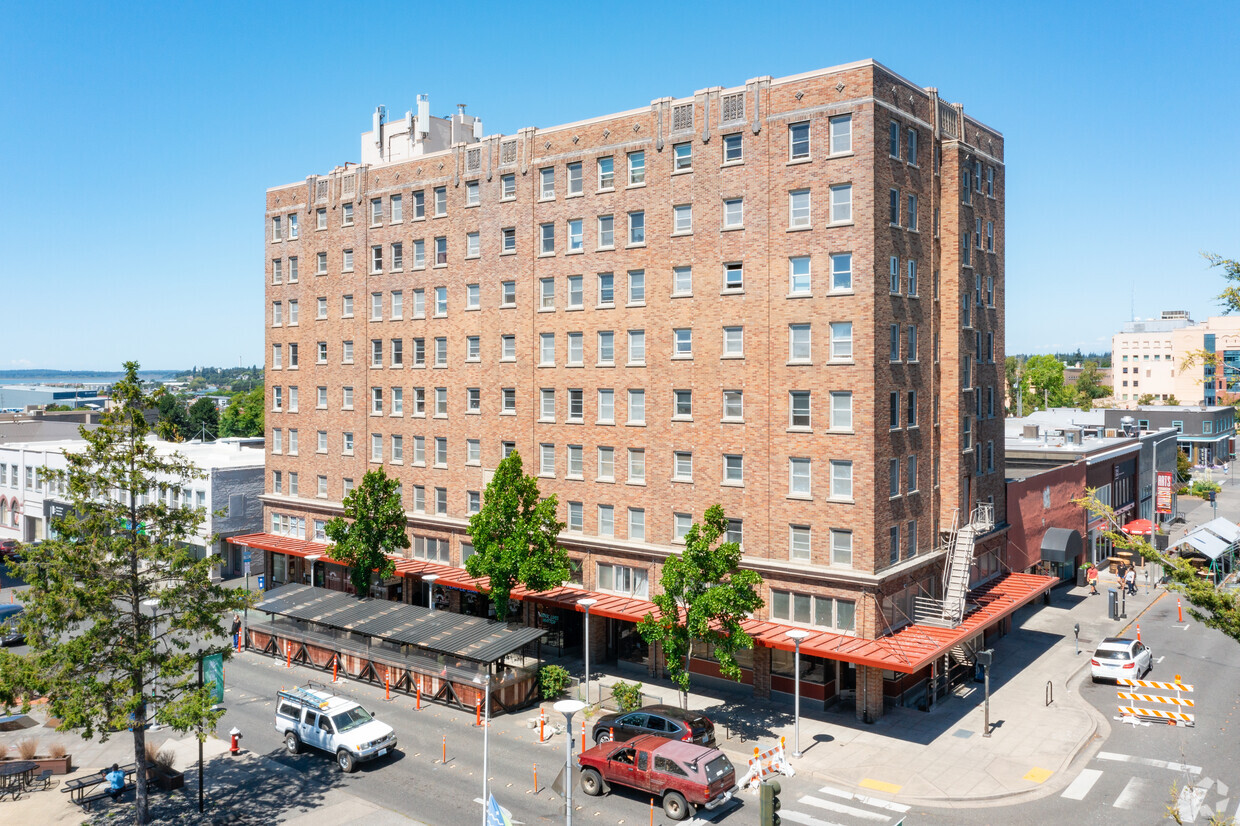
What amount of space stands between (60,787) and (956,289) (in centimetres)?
4248

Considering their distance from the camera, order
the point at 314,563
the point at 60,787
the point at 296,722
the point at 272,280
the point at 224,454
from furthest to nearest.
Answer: the point at 224,454
the point at 272,280
the point at 314,563
the point at 296,722
the point at 60,787

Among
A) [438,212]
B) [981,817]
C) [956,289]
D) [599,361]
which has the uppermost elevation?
[438,212]

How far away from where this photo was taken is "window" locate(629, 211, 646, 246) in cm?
4503

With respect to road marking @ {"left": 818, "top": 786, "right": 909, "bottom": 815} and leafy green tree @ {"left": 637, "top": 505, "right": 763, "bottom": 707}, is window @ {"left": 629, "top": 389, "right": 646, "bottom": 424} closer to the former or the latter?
leafy green tree @ {"left": 637, "top": 505, "right": 763, "bottom": 707}

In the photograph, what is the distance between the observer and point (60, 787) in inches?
1230

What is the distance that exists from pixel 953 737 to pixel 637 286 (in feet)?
80.7

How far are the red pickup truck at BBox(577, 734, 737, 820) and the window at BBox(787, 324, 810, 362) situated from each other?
1762 cm

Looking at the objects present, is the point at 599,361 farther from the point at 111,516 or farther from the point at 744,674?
the point at 111,516

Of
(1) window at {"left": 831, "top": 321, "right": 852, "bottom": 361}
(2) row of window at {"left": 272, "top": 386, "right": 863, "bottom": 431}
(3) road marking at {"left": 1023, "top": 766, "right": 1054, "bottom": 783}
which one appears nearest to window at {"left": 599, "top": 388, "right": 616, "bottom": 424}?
(2) row of window at {"left": 272, "top": 386, "right": 863, "bottom": 431}

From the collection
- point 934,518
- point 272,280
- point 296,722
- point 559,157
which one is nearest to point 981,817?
point 934,518

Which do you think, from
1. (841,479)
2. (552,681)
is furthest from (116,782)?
(841,479)

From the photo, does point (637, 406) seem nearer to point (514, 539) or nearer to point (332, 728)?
point (514, 539)

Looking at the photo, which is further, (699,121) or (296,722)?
(699,121)

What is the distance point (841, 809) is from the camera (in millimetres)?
29359
